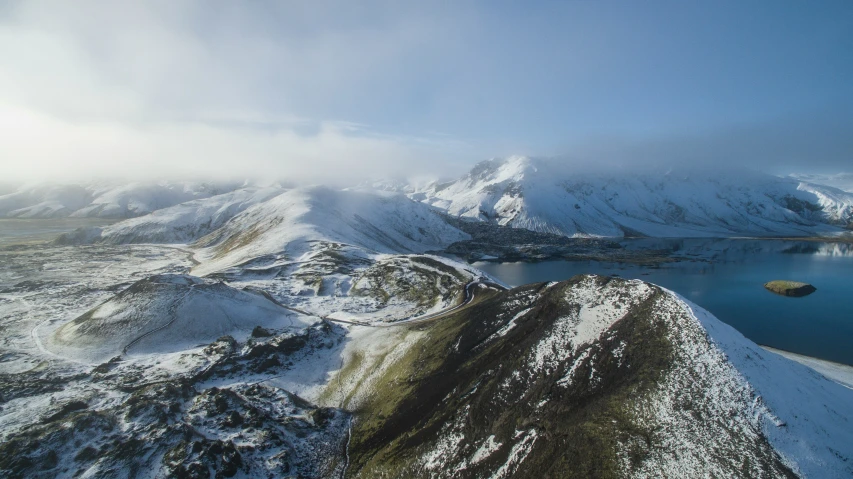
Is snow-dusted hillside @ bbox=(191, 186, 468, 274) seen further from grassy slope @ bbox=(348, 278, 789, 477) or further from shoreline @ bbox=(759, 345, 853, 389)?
shoreline @ bbox=(759, 345, 853, 389)

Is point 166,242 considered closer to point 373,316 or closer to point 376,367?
point 373,316

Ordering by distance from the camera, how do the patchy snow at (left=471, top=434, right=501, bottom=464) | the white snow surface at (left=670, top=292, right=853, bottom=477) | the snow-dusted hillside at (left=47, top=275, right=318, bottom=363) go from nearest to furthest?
1. the white snow surface at (left=670, top=292, right=853, bottom=477)
2. the patchy snow at (left=471, top=434, right=501, bottom=464)
3. the snow-dusted hillside at (left=47, top=275, right=318, bottom=363)

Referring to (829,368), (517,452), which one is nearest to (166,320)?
(517,452)

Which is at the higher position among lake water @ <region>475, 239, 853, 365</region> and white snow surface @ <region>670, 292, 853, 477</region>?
white snow surface @ <region>670, 292, 853, 477</region>

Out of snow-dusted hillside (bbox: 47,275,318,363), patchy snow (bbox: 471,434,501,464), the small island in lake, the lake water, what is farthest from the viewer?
the small island in lake

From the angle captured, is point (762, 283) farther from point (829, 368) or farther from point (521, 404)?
point (521, 404)

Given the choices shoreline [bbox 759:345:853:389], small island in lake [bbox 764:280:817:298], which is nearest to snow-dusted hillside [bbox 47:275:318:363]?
shoreline [bbox 759:345:853:389]

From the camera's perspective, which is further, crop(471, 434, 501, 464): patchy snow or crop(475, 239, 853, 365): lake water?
crop(475, 239, 853, 365): lake water

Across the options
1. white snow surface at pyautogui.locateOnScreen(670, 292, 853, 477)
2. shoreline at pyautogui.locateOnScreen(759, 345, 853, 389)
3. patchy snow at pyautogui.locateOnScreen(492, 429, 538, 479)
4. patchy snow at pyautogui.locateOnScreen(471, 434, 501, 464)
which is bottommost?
shoreline at pyautogui.locateOnScreen(759, 345, 853, 389)
